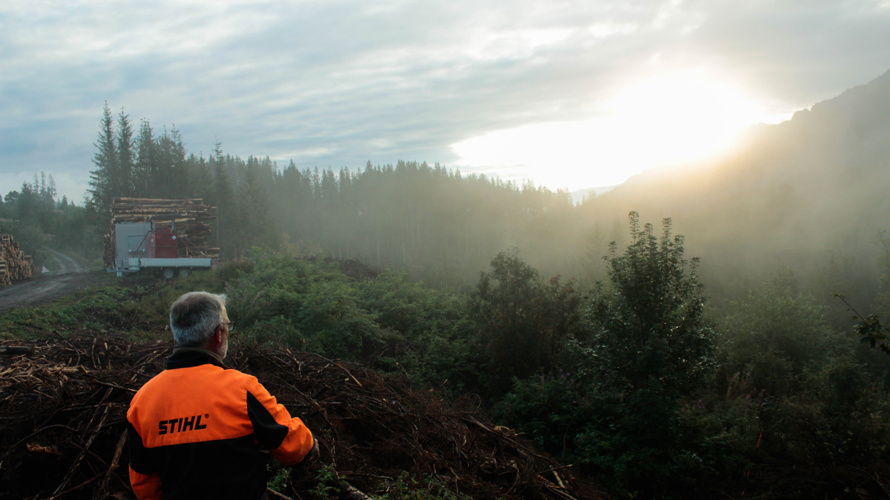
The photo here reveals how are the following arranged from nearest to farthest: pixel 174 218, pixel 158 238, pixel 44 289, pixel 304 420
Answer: pixel 304 420 → pixel 44 289 → pixel 158 238 → pixel 174 218

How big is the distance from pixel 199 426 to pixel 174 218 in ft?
94.0

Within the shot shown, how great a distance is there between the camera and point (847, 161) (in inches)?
1852

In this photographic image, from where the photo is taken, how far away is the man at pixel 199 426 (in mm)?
2129

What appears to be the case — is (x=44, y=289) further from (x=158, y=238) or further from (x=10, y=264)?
(x=10, y=264)

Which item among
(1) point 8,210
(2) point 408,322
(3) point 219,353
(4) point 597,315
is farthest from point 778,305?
(1) point 8,210

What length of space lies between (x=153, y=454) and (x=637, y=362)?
289 inches

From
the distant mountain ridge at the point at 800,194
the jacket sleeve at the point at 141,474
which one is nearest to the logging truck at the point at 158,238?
the jacket sleeve at the point at 141,474

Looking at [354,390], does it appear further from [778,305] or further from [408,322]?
A: [778,305]

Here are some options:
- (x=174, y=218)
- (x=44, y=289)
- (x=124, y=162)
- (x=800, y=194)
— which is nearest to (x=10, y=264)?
(x=44, y=289)

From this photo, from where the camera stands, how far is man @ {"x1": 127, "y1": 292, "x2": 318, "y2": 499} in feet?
6.98

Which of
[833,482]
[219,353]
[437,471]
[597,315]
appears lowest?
[833,482]

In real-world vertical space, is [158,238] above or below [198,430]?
below

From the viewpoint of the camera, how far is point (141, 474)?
7.30 ft

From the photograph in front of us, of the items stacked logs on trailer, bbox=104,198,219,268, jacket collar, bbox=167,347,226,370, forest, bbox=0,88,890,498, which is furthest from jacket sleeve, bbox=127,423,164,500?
stacked logs on trailer, bbox=104,198,219,268
